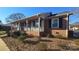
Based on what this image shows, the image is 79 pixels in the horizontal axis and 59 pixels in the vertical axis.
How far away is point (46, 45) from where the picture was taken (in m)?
6.00

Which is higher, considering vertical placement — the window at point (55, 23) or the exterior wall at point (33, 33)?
the window at point (55, 23)

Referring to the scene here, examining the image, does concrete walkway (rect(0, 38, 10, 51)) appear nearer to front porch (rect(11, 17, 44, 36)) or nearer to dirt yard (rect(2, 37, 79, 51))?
dirt yard (rect(2, 37, 79, 51))

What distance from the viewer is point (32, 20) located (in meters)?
6.01

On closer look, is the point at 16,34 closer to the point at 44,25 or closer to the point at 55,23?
the point at 44,25

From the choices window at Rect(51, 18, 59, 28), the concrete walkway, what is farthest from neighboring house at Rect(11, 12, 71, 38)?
the concrete walkway

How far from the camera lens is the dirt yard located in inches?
236

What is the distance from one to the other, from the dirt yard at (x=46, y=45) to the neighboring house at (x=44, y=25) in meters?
0.10

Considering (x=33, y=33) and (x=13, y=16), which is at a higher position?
(x=13, y=16)

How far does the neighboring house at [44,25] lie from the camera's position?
6000mm

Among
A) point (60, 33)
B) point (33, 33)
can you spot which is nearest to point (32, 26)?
point (33, 33)

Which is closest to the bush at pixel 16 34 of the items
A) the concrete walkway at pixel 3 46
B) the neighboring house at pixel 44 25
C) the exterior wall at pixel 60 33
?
the neighboring house at pixel 44 25

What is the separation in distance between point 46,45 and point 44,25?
0.97ft

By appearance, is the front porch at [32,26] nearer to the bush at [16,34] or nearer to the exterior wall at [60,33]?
the bush at [16,34]
